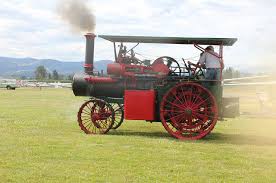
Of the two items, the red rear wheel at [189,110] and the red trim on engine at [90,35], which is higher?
the red trim on engine at [90,35]

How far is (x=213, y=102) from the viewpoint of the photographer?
41.0 ft

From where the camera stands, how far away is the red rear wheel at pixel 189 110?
12602 millimetres

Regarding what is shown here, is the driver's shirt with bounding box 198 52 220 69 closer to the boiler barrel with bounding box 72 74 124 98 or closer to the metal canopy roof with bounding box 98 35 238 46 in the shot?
the metal canopy roof with bounding box 98 35 238 46

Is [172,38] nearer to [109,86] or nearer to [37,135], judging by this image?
[109,86]

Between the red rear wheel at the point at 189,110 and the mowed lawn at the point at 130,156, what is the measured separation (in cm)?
44

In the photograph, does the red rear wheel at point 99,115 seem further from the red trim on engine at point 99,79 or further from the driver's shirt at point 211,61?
the driver's shirt at point 211,61

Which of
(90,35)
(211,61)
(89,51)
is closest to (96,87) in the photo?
(89,51)

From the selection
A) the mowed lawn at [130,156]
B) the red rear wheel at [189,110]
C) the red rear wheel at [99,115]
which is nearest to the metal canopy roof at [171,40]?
the red rear wheel at [189,110]

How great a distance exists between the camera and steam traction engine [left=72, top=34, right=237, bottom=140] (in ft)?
41.5

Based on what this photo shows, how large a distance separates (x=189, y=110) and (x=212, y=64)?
54.8 inches

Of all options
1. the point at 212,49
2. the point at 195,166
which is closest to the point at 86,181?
the point at 195,166

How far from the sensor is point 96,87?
44.9ft

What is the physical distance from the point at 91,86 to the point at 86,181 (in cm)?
657

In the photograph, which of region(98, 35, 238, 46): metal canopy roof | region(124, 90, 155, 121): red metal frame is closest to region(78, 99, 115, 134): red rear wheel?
region(124, 90, 155, 121): red metal frame
